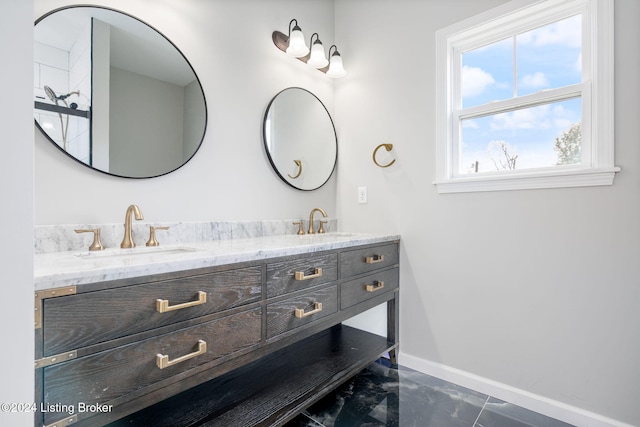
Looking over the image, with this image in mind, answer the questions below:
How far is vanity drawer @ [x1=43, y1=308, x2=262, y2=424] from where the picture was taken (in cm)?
77

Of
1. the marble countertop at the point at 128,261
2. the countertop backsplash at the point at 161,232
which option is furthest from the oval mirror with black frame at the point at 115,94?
the marble countertop at the point at 128,261

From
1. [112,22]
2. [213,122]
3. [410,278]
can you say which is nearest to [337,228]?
[410,278]

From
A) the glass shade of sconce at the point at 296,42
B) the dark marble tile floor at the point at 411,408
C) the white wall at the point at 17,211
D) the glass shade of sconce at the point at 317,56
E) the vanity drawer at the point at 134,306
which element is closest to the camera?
the white wall at the point at 17,211

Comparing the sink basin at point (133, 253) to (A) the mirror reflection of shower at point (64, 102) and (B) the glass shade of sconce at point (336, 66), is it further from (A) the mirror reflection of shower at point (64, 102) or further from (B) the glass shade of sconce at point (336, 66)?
(B) the glass shade of sconce at point (336, 66)

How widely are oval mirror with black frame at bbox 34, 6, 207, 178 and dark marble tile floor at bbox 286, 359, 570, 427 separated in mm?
1435

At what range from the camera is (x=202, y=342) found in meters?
1.01

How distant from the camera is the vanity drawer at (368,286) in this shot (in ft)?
5.31

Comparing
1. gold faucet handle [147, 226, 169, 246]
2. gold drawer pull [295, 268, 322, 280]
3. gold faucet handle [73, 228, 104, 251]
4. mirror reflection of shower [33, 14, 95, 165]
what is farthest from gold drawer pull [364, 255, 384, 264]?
mirror reflection of shower [33, 14, 95, 165]

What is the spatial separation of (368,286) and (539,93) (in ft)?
4.42

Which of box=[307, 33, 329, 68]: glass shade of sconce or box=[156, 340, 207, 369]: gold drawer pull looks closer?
box=[156, 340, 207, 369]: gold drawer pull

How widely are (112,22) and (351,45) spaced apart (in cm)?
156

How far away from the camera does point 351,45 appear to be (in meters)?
2.33

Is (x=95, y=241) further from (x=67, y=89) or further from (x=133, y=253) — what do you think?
(x=67, y=89)

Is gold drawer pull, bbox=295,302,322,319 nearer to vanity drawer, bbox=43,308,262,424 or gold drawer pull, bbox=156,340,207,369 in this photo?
vanity drawer, bbox=43,308,262,424
